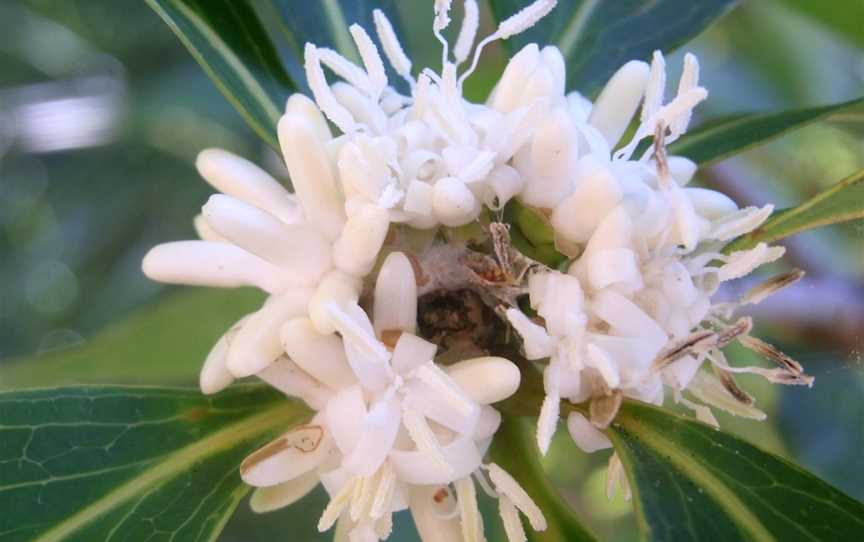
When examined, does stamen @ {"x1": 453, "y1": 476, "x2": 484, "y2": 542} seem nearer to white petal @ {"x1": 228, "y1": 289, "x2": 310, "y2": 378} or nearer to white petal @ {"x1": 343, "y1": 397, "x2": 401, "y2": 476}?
white petal @ {"x1": 343, "y1": 397, "x2": 401, "y2": 476}

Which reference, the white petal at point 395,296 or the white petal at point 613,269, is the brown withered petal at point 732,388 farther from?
the white petal at point 395,296

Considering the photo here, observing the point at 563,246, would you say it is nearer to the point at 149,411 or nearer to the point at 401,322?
the point at 401,322

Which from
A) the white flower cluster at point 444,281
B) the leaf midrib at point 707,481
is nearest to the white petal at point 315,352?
the white flower cluster at point 444,281

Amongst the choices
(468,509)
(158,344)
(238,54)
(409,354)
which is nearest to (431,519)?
(468,509)

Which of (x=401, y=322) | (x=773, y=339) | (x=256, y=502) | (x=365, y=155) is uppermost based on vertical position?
(x=365, y=155)

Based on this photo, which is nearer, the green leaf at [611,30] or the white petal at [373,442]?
the white petal at [373,442]

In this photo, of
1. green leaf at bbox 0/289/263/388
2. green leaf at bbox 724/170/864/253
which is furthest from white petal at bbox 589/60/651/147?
green leaf at bbox 0/289/263/388

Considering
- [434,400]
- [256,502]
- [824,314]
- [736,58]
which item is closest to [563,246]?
[434,400]
